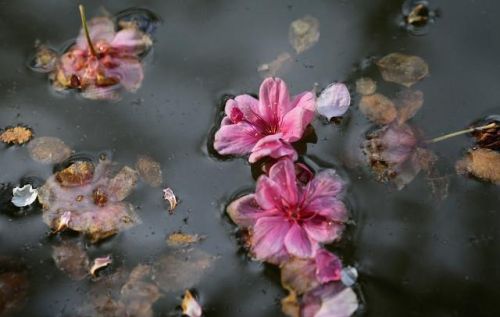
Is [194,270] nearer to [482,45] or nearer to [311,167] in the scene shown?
[311,167]

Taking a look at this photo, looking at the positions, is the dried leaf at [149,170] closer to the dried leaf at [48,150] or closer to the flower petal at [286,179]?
the dried leaf at [48,150]

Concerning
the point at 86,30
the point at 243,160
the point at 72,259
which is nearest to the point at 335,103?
the point at 243,160

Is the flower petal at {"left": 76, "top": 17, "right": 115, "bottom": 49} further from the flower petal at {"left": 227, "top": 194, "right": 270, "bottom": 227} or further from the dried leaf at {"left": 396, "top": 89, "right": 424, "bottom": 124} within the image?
the dried leaf at {"left": 396, "top": 89, "right": 424, "bottom": 124}

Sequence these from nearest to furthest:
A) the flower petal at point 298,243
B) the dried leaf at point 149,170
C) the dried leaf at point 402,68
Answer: the flower petal at point 298,243 → the dried leaf at point 149,170 → the dried leaf at point 402,68

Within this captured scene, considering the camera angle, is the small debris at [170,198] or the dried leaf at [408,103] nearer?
the small debris at [170,198]

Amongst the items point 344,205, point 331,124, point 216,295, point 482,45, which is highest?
point 482,45

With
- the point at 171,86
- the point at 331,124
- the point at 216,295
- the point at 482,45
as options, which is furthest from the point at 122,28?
the point at 482,45

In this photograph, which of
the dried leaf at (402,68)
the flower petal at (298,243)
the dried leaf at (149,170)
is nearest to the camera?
the flower petal at (298,243)

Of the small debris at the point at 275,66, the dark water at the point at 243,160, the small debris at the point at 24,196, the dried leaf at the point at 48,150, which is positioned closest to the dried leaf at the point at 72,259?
the dark water at the point at 243,160
